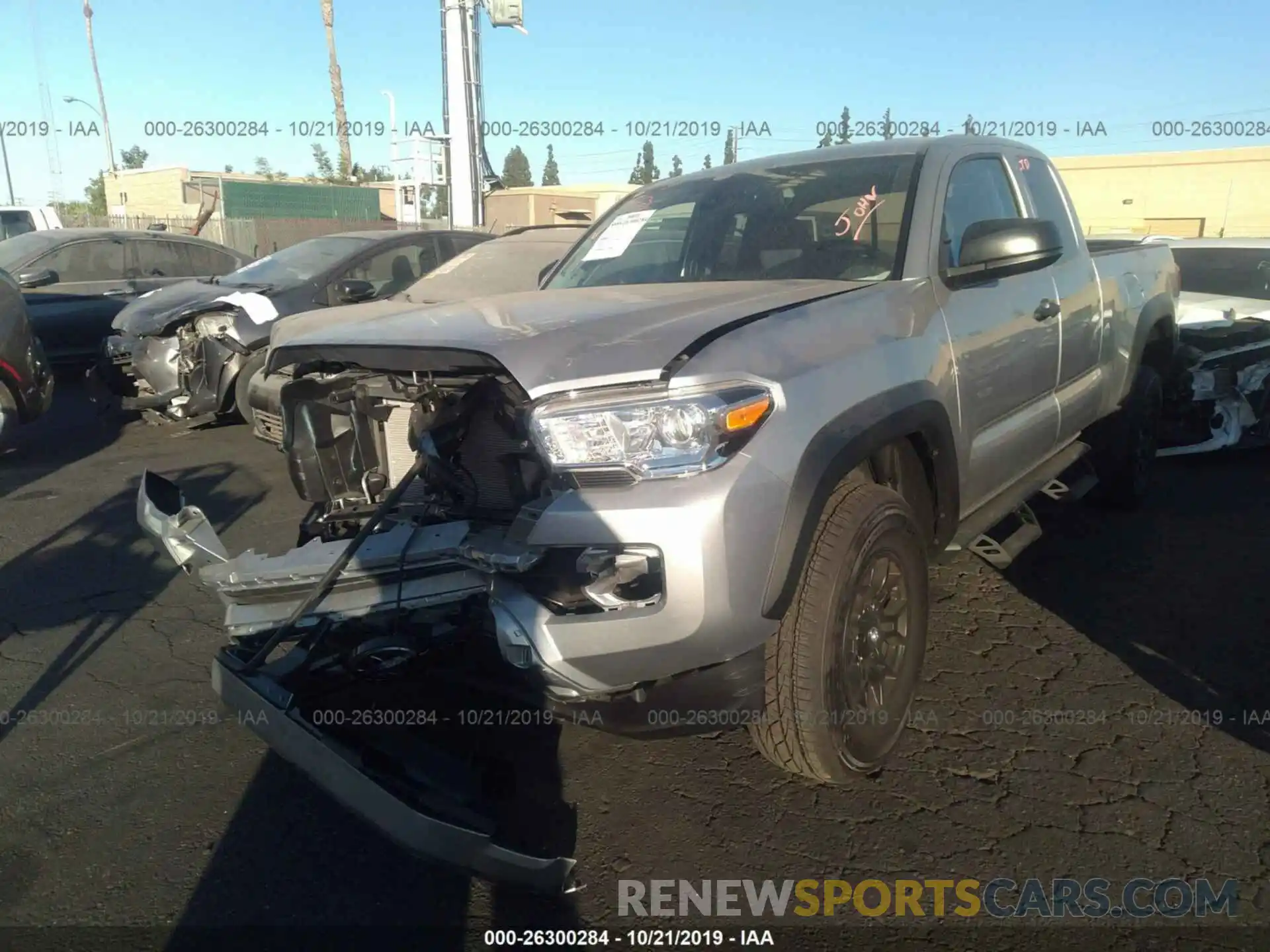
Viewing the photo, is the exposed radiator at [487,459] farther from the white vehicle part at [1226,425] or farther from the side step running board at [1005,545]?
the white vehicle part at [1226,425]

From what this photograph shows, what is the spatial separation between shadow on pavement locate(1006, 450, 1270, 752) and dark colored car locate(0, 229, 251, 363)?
29.0 feet

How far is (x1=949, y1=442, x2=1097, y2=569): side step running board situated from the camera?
11.6 ft

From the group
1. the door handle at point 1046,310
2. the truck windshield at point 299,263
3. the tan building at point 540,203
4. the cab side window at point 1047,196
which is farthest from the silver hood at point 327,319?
the tan building at point 540,203

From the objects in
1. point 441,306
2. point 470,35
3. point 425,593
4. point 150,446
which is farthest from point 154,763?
point 470,35

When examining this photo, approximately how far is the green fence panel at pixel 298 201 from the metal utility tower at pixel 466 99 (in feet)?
56.6

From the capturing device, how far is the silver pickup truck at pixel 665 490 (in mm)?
2287

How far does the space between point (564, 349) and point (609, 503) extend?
17.8 inches

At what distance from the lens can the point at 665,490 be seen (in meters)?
2.25

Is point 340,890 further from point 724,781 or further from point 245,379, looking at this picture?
point 245,379

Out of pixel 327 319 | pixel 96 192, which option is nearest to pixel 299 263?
pixel 327 319

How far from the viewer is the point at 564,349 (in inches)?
96.3

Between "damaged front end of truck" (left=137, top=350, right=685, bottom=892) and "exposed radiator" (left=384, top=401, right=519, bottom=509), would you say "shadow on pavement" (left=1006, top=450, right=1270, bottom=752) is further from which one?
"exposed radiator" (left=384, top=401, right=519, bottom=509)

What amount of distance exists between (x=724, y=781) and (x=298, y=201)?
112ft

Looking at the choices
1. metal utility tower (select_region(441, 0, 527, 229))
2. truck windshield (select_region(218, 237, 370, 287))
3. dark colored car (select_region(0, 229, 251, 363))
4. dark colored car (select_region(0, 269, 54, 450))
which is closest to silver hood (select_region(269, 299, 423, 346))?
dark colored car (select_region(0, 269, 54, 450))
